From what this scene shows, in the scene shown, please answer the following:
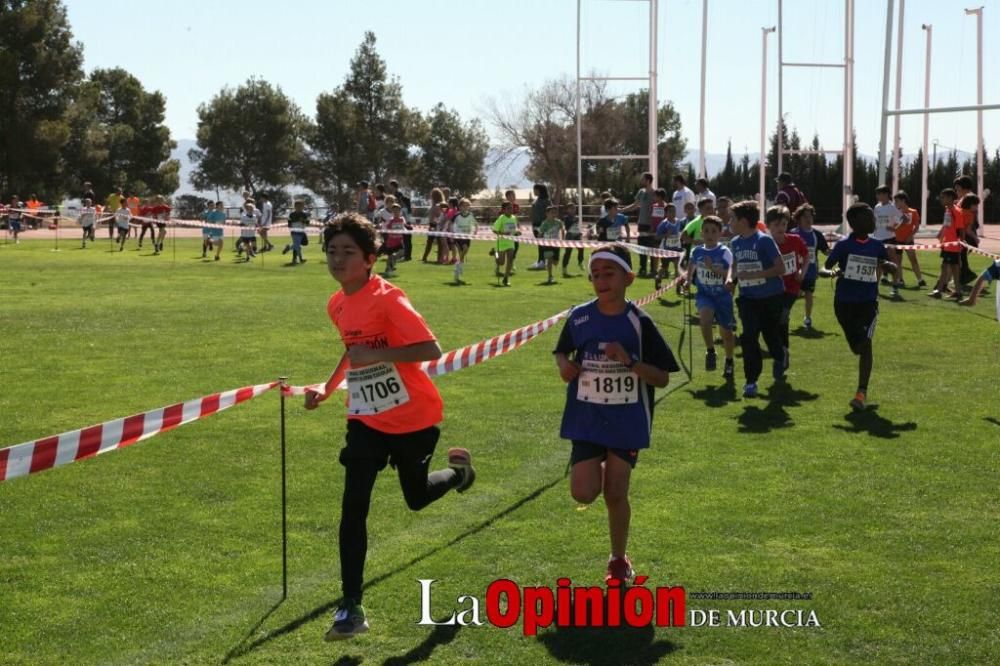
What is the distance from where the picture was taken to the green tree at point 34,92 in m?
67.9

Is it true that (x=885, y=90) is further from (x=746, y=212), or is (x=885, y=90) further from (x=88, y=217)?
(x=88, y=217)

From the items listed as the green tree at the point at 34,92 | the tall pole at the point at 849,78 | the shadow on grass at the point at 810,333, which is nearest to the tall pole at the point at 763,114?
the tall pole at the point at 849,78

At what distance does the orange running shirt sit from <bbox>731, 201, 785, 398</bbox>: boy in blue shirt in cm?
695

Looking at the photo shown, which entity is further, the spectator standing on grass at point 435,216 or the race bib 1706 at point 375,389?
the spectator standing on grass at point 435,216

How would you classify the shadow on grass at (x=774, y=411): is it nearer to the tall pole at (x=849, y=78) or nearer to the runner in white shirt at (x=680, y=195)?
the runner in white shirt at (x=680, y=195)

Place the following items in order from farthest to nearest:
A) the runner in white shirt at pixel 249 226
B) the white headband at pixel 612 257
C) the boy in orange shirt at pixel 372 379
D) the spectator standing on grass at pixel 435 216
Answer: the runner in white shirt at pixel 249 226 < the spectator standing on grass at pixel 435 216 < the white headband at pixel 612 257 < the boy in orange shirt at pixel 372 379

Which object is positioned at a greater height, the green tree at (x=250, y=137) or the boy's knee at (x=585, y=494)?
the green tree at (x=250, y=137)

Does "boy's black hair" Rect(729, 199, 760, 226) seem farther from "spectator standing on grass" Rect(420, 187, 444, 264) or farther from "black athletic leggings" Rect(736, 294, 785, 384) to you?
"spectator standing on grass" Rect(420, 187, 444, 264)

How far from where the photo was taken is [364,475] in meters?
6.04

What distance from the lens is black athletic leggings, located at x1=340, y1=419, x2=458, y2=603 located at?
5.88 metres

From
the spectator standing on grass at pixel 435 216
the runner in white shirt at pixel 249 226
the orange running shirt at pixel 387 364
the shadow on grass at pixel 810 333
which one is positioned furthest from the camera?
the runner in white shirt at pixel 249 226

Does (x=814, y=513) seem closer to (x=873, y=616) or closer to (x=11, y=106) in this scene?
(x=873, y=616)

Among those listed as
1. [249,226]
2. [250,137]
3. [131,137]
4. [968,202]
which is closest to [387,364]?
[968,202]

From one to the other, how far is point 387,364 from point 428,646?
1415 millimetres
